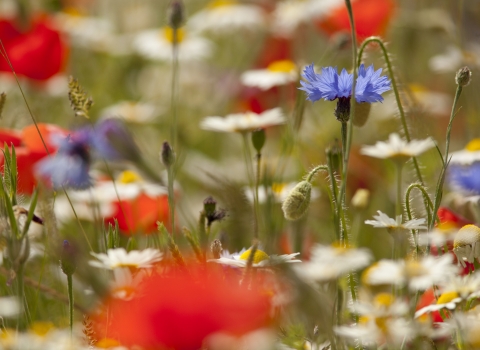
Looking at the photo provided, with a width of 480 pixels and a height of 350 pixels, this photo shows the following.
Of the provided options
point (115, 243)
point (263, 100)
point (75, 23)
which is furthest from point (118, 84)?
point (115, 243)

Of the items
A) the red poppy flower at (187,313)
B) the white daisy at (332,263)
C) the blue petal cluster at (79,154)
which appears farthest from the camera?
the blue petal cluster at (79,154)

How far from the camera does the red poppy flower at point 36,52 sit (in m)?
1.25

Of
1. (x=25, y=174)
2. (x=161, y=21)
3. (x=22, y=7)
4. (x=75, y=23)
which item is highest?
(x=161, y=21)

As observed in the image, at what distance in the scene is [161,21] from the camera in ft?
8.87

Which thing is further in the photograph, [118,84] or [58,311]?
[118,84]

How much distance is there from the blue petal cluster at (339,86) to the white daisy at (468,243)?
5.2 inches

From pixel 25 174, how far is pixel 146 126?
1.01 metres

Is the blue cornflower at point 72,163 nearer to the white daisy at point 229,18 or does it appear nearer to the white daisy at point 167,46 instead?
the white daisy at point 167,46

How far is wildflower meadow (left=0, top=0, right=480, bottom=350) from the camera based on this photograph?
0.51 metres

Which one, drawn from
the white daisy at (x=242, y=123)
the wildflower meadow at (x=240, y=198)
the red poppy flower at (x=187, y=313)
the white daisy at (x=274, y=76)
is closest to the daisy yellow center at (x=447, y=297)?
the wildflower meadow at (x=240, y=198)

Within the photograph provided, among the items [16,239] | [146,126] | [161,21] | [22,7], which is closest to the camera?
[16,239]

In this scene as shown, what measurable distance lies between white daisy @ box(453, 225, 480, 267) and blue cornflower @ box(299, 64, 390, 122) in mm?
133

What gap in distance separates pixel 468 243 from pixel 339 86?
172mm

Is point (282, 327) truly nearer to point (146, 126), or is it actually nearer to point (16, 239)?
point (16, 239)
